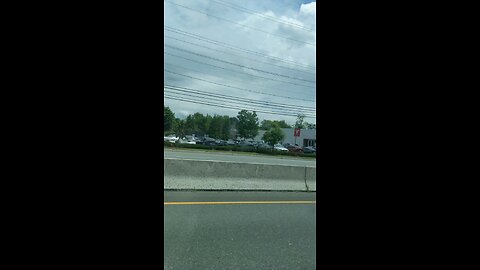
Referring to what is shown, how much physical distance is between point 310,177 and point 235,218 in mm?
4353

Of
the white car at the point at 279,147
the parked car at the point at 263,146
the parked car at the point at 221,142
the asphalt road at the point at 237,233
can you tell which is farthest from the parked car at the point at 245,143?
the asphalt road at the point at 237,233

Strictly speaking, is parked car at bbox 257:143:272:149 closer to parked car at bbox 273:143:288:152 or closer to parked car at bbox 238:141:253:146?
parked car at bbox 273:143:288:152

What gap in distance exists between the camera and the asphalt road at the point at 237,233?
354cm

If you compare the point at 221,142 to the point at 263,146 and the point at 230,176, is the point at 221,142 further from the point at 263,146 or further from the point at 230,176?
the point at 230,176

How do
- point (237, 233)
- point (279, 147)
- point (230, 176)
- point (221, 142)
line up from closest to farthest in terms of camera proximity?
1. point (237, 233)
2. point (230, 176)
3. point (221, 142)
4. point (279, 147)

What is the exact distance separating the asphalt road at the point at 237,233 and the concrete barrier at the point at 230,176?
74 centimetres

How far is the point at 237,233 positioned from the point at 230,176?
391cm

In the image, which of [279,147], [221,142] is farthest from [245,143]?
[279,147]

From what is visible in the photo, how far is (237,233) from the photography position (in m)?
4.51
